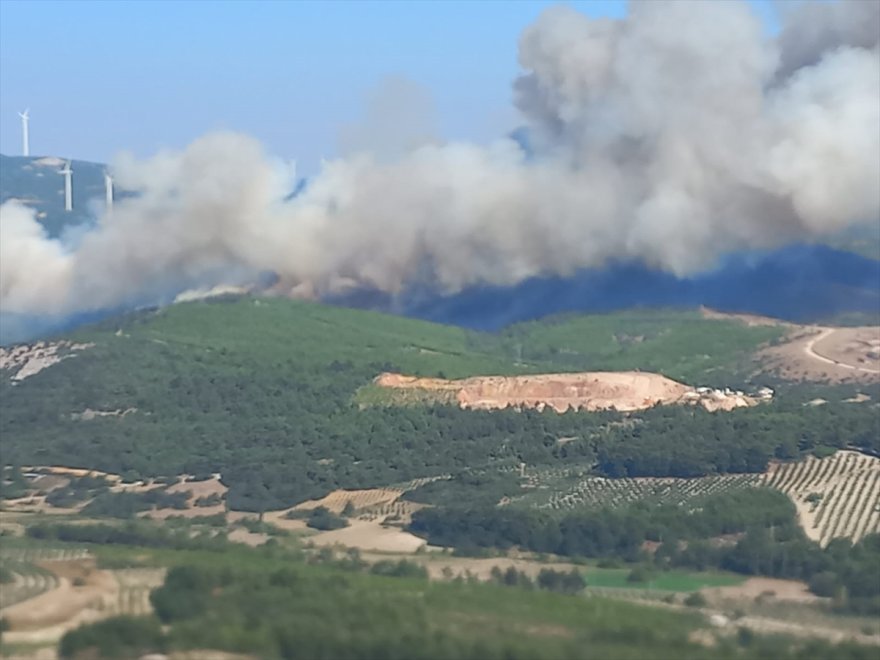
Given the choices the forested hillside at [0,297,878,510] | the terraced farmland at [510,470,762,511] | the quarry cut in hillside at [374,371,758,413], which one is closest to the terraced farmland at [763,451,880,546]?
the terraced farmland at [510,470,762,511]

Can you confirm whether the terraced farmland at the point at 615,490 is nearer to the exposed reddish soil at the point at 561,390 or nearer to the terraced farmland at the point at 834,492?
the terraced farmland at the point at 834,492

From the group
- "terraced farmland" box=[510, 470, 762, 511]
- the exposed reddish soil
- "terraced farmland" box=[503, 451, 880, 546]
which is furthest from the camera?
the exposed reddish soil

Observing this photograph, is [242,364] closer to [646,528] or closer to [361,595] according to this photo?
[646,528]

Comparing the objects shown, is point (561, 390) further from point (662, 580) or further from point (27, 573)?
point (27, 573)

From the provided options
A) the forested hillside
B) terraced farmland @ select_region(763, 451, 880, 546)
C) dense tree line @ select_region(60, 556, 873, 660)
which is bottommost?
dense tree line @ select_region(60, 556, 873, 660)

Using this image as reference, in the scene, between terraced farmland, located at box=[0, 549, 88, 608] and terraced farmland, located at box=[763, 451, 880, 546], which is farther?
terraced farmland, located at box=[763, 451, 880, 546]

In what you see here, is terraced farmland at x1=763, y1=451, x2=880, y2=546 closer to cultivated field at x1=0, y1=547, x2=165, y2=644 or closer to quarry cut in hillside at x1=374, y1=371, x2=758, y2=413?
quarry cut in hillside at x1=374, y1=371, x2=758, y2=413

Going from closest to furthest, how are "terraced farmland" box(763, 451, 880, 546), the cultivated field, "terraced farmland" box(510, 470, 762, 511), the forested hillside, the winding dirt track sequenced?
the cultivated field → "terraced farmland" box(763, 451, 880, 546) → "terraced farmland" box(510, 470, 762, 511) → the forested hillside → the winding dirt track
